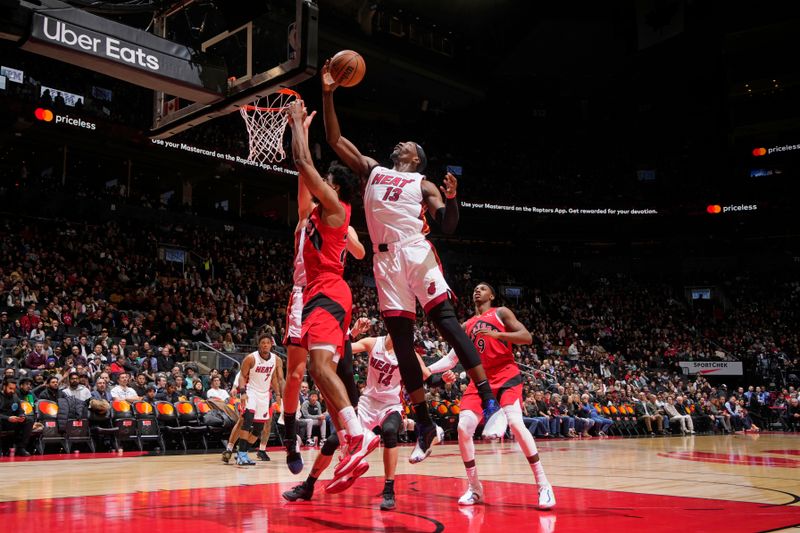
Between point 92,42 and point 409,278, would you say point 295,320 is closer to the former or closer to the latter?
point 409,278

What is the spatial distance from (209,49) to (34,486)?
437 cm

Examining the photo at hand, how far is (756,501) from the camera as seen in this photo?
17.8 feet

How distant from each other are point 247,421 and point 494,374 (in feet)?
15.9

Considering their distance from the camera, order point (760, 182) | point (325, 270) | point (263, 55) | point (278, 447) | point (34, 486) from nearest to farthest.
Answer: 1. point (325, 270)
2. point (34, 486)
3. point (263, 55)
4. point (278, 447)
5. point (760, 182)

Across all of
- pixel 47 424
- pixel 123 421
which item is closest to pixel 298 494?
pixel 47 424

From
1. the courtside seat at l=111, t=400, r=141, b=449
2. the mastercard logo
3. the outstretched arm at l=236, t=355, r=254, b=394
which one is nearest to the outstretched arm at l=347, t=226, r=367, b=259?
the outstretched arm at l=236, t=355, r=254, b=394

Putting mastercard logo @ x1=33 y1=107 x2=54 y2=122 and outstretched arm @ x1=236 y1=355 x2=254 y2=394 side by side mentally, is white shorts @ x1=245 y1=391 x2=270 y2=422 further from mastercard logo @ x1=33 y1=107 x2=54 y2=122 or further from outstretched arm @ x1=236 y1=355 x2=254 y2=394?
mastercard logo @ x1=33 y1=107 x2=54 y2=122

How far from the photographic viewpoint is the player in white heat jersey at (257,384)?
9758mm

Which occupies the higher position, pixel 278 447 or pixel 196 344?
pixel 196 344

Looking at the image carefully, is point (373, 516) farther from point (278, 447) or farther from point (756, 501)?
point (278, 447)

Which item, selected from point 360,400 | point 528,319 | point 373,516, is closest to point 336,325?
point 373,516

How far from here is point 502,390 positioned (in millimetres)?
6000

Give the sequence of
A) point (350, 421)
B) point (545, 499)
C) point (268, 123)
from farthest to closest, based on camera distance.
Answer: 1. point (268, 123)
2. point (545, 499)
3. point (350, 421)

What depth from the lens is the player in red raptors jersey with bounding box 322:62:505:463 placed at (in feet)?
15.6
